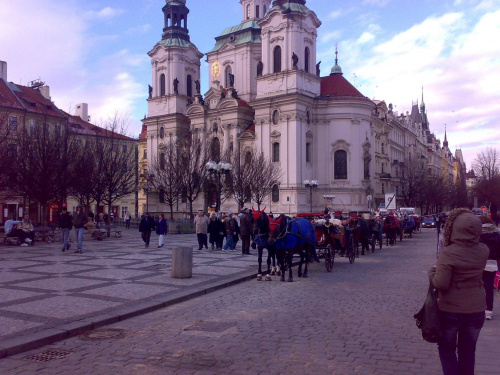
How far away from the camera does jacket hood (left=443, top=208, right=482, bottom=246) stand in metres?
4.41

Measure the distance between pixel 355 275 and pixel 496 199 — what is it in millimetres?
44643

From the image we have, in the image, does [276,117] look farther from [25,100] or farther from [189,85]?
[25,100]

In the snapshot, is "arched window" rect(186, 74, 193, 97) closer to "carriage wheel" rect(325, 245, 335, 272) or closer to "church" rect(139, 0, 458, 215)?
"church" rect(139, 0, 458, 215)

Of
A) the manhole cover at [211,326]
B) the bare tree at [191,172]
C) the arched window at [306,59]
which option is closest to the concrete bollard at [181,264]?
the manhole cover at [211,326]

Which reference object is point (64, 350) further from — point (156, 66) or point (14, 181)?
point (156, 66)

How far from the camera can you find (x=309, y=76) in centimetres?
5897

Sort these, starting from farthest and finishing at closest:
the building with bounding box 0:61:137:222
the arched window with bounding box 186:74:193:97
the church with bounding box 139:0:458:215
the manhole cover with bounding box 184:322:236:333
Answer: the arched window with bounding box 186:74:193:97, the church with bounding box 139:0:458:215, the building with bounding box 0:61:137:222, the manhole cover with bounding box 184:322:236:333

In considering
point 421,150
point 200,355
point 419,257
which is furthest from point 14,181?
point 421,150

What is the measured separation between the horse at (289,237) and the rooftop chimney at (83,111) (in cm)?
6940

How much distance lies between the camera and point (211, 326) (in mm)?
8383

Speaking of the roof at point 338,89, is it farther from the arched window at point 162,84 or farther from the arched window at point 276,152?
the arched window at point 162,84

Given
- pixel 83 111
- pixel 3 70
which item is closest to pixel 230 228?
pixel 3 70

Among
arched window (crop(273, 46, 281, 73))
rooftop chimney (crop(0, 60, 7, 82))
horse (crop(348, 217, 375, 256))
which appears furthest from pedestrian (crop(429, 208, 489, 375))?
rooftop chimney (crop(0, 60, 7, 82))

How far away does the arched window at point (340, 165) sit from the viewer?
59438 mm
